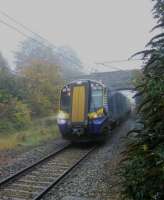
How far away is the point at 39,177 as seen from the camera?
22.8 feet

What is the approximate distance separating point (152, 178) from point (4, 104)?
14.6m

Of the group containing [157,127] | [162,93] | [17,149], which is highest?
[162,93]

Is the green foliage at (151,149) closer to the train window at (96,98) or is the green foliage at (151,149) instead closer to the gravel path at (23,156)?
the gravel path at (23,156)

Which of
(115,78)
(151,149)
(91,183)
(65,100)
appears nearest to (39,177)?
(91,183)

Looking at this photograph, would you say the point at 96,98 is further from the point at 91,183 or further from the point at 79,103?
the point at 91,183

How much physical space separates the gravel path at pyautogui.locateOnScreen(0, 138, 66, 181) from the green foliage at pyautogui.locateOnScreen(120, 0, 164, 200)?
4841 mm

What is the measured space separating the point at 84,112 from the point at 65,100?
3.79 ft

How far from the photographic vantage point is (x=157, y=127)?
2.84 metres

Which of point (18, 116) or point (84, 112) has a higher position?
point (84, 112)

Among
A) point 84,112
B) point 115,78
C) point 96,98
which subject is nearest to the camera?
point 84,112

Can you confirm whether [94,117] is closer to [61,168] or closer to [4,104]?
[61,168]

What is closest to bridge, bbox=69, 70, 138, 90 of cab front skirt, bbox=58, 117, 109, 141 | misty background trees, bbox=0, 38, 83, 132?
misty background trees, bbox=0, 38, 83, 132

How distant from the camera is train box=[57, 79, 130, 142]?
10.9 meters

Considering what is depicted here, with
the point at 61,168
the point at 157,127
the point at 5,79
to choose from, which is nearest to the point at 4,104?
the point at 5,79
